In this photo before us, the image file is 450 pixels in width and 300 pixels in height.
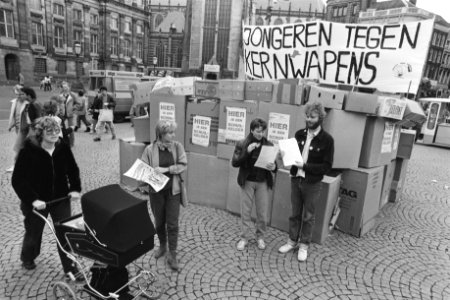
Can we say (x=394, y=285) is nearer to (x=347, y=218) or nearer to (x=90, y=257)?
(x=347, y=218)

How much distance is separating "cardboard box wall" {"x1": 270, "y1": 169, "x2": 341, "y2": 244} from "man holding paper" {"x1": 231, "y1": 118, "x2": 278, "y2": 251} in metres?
0.68

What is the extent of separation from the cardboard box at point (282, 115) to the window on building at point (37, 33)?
45.9m

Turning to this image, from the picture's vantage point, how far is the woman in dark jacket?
2.84 metres

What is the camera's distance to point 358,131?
4.36 m

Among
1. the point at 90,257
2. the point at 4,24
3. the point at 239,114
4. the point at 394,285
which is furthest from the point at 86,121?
the point at 4,24

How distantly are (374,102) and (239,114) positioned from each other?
6.28 feet

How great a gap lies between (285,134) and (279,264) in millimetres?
1818

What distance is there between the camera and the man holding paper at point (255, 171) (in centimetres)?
364

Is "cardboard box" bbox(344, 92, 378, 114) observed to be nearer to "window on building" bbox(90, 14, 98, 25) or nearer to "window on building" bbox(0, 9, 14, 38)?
"window on building" bbox(0, 9, 14, 38)

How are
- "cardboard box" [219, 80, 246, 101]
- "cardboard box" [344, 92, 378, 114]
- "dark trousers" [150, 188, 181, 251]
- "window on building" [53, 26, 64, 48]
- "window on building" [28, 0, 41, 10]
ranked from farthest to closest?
1. "window on building" [53, 26, 64, 48]
2. "window on building" [28, 0, 41, 10]
3. "cardboard box" [219, 80, 246, 101]
4. "cardboard box" [344, 92, 378, 114]
5. "dark trousers" [150, 188, 181, 251]

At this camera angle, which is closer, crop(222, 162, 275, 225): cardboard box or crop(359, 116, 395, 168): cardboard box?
crop(359, 116, 395, 168): cardboard box

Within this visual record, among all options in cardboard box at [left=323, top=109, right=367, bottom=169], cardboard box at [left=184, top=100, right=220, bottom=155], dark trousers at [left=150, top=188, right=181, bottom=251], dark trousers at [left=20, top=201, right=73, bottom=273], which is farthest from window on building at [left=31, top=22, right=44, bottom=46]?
cardboard box at [left=323, top=109, right=367, bottom=169]

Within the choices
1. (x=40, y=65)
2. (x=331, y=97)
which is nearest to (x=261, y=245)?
(x=331, y=97)

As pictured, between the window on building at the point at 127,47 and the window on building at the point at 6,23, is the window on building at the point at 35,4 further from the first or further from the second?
the window on building at the point at 127,47
